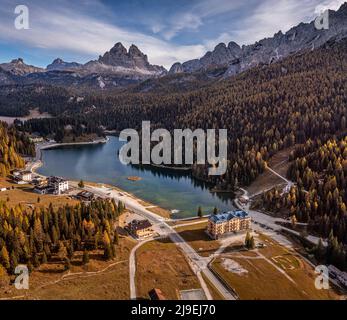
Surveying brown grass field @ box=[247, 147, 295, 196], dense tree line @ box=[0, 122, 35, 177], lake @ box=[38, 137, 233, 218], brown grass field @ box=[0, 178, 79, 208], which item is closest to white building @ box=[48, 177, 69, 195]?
brown grass field @ box=[0, 178, 79, 208]

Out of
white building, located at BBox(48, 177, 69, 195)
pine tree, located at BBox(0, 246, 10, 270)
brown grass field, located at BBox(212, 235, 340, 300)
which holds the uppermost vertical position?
white building, located at BBox(48, 177, 69, 195)

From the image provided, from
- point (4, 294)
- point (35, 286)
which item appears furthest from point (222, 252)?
point (4, 294)

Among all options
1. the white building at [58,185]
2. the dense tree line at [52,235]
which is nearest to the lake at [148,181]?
the white building at [58,185]

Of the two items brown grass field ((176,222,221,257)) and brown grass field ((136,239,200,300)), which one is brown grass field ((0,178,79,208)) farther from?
brown grass field ((136,239,200,300))

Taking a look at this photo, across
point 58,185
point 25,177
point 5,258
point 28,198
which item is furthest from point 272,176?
point 5,258

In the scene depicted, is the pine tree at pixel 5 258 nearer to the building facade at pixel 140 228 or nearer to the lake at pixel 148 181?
the building facade at pixel 140 228

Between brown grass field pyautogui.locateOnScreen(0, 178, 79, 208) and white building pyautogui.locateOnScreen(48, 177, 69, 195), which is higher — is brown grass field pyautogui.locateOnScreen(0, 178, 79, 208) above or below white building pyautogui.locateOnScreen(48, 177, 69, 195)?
below

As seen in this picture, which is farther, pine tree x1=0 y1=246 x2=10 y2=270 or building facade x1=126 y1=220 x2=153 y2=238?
building facade x1=126 y1=220 x2=153 y2=238

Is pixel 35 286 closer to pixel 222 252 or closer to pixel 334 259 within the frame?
pixel 222 252
